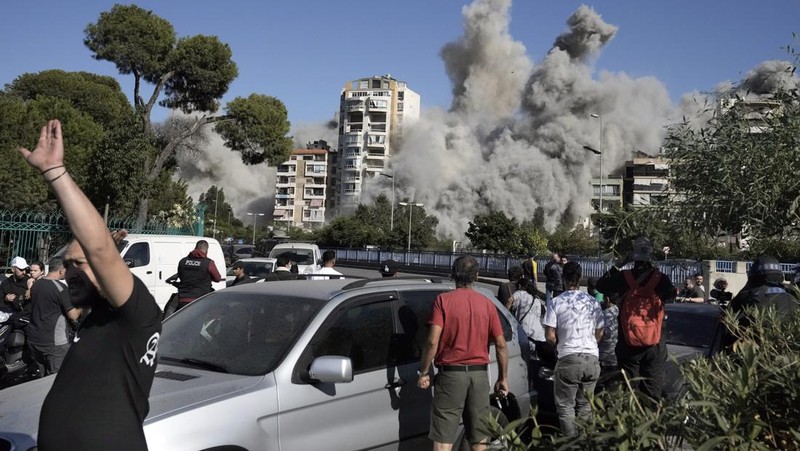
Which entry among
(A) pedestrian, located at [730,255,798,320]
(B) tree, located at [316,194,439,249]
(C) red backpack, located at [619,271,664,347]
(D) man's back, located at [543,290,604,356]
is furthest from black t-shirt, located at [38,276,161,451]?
(B) tree, located at [316,194,439,249]

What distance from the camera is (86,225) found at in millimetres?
2486

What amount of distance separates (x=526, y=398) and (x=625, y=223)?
1.60 metres

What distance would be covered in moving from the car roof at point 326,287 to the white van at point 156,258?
9.33 metres

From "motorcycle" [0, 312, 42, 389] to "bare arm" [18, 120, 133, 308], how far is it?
6766 millimetres

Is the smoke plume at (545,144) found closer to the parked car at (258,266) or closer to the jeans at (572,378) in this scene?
the parked car at (258,266)

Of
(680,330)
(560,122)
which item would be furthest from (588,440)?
(560,122)

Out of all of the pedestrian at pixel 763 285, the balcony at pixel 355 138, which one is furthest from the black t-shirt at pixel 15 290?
the balcony at pixel 355 138

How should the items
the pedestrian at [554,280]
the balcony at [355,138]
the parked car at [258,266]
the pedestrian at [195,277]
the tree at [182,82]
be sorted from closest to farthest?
1. the pedestrian at [195,277]
2. the pedestrian at [554,280]
3. the parked car at [258,266]
4. the tree at [182,82]
5. the balcony at [355,138]

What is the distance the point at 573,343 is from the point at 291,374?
9.00 ft

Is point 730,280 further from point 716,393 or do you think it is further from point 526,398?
point 716,393

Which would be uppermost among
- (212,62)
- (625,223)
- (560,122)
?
(560,122)

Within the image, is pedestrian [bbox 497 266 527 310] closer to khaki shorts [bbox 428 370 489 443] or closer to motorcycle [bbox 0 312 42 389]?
khaki shorts [bbox 428 370 489 443]

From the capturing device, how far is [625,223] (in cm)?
576

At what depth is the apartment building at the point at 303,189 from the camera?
129375mm
